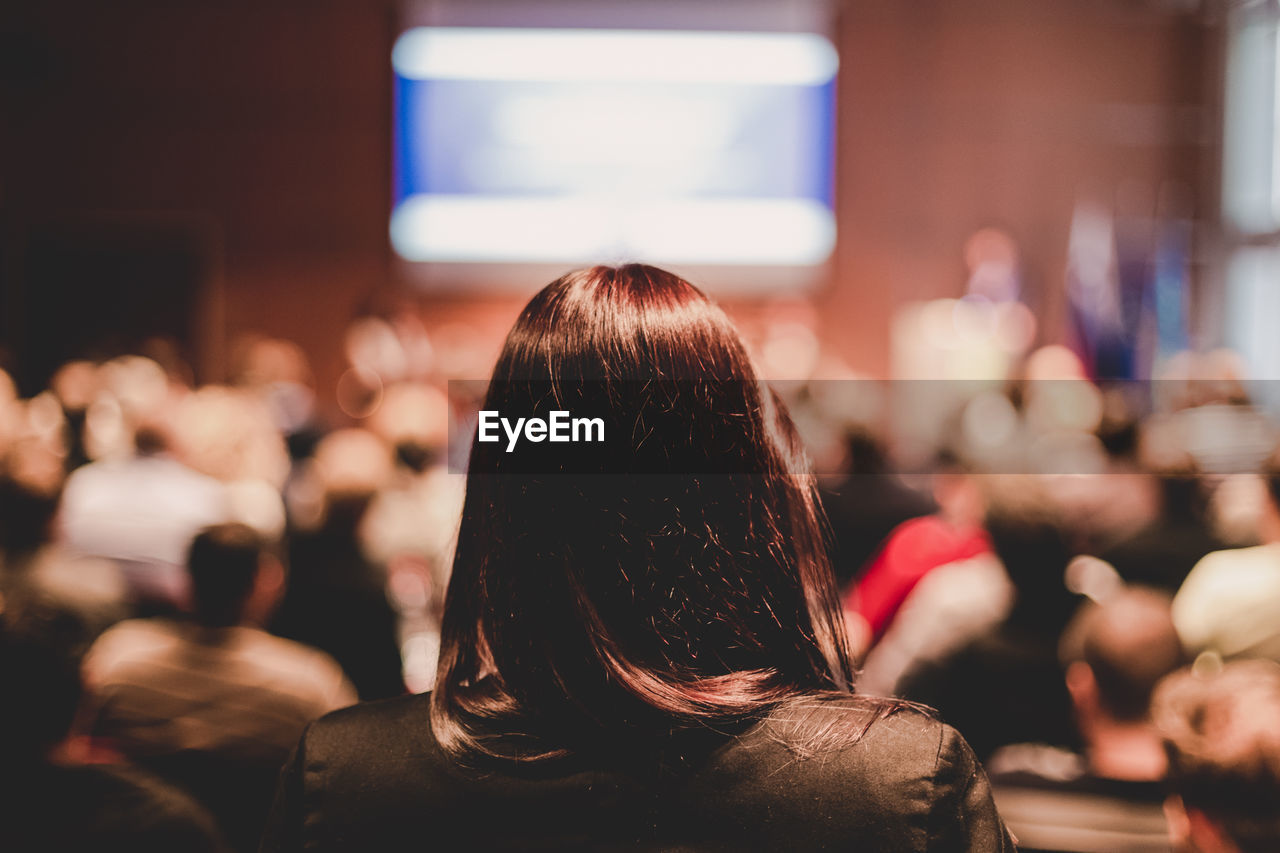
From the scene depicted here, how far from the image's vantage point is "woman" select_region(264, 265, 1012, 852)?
31.6 inches

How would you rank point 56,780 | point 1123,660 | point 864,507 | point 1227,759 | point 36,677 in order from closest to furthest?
point 1227,759
point 56,780
point 36,677
point 1123,660
point 864,507

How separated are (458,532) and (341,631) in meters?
1.95

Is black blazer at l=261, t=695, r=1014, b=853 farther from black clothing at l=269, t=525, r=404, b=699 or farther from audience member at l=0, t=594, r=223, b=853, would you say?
black clothing at l=269, t=525, r=404, b=699

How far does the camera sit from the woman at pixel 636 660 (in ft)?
2.64

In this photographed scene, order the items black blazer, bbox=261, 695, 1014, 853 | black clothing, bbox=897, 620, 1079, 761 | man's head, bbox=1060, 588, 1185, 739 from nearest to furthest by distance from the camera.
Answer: black blazer, bbox=261, 695, 1014, 853 < man's head, bbox=1060, 588, 1185, 739 < black clothing, bbox=897, 620, 1079, 761

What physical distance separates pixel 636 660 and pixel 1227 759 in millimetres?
825

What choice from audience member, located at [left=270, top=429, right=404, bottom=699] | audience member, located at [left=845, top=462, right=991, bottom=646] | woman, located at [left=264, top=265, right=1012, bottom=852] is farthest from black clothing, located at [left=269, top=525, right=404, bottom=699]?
woman, located at [left=264, top=265, right=1012, bottom=852]

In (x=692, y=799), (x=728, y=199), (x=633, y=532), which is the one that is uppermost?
(x=728, y=199)

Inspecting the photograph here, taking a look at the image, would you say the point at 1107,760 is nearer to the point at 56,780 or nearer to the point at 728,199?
the point at 56,780

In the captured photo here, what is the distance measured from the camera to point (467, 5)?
25.3 ft

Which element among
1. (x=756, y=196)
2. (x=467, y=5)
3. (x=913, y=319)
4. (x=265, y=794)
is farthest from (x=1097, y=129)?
(x=265, y=794)

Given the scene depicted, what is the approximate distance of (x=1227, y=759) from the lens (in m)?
1.24

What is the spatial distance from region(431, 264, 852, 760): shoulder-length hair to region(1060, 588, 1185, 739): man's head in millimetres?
1254

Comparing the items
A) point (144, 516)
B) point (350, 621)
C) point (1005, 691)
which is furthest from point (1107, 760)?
point (144, 516)
